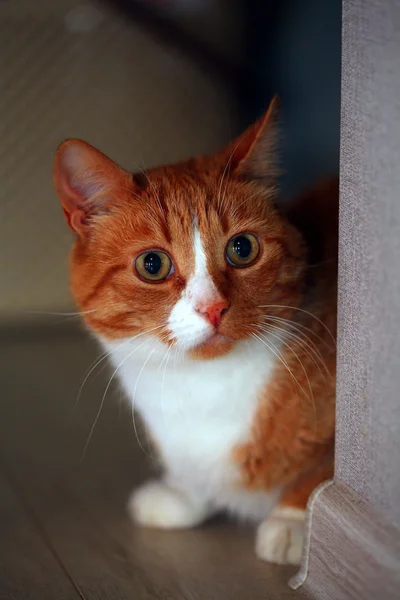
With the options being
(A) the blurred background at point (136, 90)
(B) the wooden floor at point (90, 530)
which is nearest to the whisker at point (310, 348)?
(B) the wooden floor at point (90, 530)

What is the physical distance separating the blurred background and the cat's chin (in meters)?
1.20

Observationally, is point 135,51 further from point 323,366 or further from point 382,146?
point 382,146

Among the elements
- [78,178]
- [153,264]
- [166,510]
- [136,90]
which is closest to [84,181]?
[78,178]

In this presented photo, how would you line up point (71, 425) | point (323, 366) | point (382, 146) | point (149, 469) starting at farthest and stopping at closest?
point (71, 425), point (149, 469), point (323, 366), point (382, 146)

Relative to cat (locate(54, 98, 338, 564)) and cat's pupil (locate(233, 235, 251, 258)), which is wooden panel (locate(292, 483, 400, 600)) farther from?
cat's pupil (locate(233, 235, 251, 258))

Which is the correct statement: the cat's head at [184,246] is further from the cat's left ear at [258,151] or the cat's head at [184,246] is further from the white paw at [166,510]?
the white paw at [166,510]

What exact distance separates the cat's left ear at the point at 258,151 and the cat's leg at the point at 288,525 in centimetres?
60

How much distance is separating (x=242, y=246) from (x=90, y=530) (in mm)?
668

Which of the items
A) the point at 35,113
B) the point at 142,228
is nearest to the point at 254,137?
the point at 142,228

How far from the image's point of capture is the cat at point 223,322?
129cm

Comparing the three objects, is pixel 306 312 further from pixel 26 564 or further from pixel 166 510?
pixel 26 564

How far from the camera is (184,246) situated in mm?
1275

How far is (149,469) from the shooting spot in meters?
1.75

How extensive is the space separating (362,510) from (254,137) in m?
0.72
